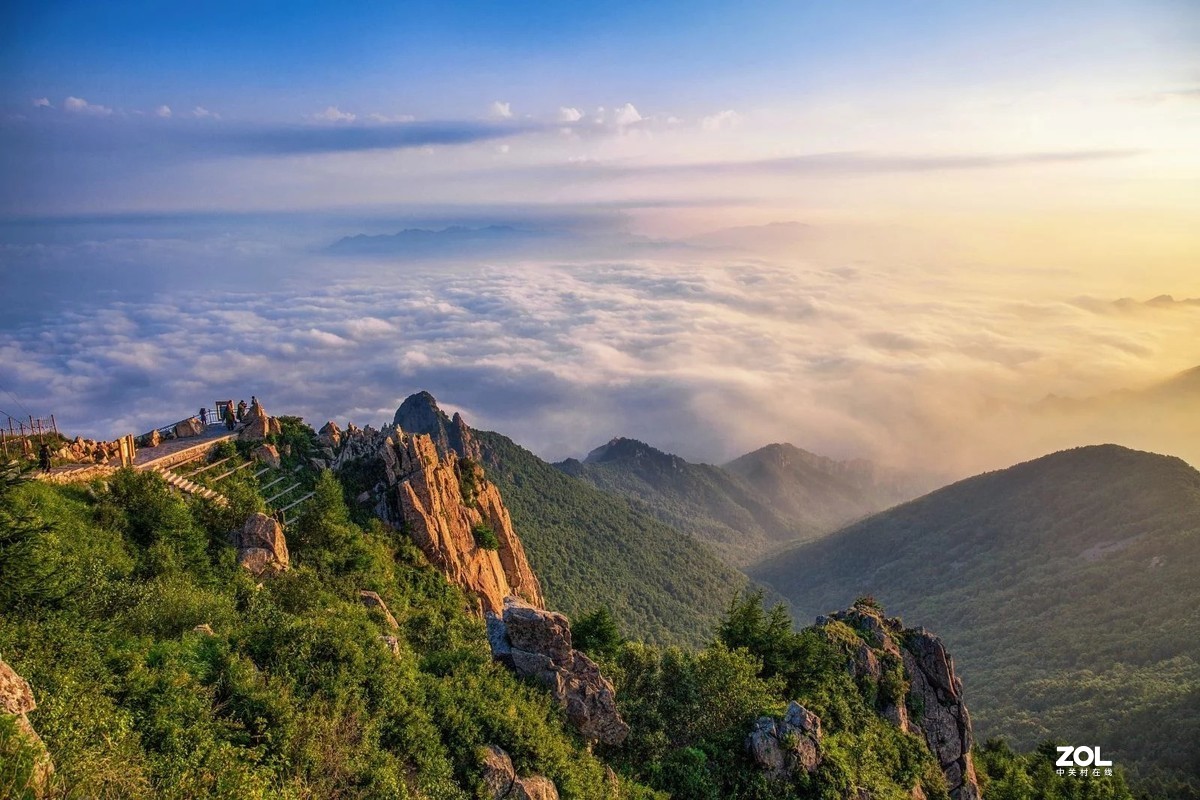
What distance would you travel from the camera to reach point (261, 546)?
44.9m

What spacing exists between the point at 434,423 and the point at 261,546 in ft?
370

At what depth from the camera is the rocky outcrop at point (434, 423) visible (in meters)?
146

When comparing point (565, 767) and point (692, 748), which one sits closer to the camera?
point (565, 767)

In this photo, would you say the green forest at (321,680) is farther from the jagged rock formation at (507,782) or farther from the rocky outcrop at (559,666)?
the rocky outcrop at (559,666)

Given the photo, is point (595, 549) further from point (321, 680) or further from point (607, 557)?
point (321, 680)

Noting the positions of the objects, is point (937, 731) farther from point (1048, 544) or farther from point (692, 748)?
point (1048, 544)

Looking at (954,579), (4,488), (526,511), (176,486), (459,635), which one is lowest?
(954,579)

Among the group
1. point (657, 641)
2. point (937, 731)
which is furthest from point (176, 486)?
point (657, 641)

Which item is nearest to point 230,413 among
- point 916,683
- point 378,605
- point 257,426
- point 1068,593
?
point 257,426

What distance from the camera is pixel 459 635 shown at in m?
46.3

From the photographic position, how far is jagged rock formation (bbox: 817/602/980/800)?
55003 millimetres

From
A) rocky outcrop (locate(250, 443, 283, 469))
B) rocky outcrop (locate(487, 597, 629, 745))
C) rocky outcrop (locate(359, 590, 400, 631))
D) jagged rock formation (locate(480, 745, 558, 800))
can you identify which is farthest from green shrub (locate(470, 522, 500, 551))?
jagged rock formation (locate(480, 745, 558, 800))

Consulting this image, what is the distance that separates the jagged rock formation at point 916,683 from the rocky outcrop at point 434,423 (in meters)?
94.0

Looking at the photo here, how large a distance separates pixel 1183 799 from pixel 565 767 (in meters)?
72.2
